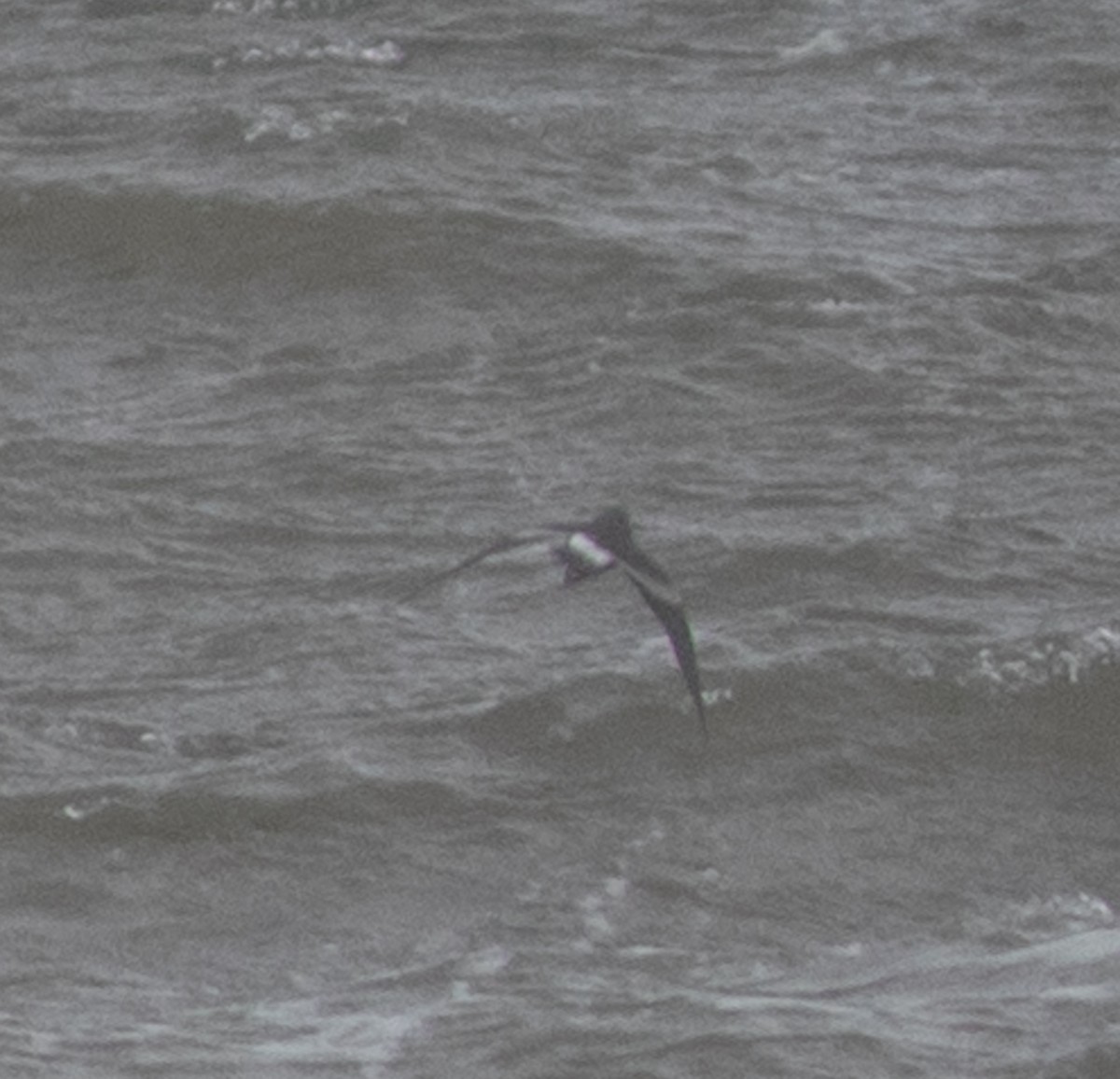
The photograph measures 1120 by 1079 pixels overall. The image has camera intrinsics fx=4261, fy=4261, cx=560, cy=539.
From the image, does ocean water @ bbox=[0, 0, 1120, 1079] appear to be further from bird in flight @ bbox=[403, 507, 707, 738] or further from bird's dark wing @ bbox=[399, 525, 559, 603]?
bird in flight @ bbox=[403, 507, 707, 738]

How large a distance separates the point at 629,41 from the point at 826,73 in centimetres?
63

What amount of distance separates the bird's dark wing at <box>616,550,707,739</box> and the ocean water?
2.09ft

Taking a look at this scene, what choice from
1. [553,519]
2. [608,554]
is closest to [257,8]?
[553,519]

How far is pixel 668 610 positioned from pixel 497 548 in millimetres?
389

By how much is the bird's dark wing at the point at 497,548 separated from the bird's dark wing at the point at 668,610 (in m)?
0.22

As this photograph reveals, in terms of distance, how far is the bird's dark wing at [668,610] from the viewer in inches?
295

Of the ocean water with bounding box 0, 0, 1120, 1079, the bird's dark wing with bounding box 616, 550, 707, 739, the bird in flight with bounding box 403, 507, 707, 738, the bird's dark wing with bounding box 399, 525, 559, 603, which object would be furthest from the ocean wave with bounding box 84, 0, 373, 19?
the bird's dark wing with bounding box 616, 550, 707, 739

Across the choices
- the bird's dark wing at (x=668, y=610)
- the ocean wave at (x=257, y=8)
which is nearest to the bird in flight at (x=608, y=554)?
the bird's dark wing at (x=668, y=610)

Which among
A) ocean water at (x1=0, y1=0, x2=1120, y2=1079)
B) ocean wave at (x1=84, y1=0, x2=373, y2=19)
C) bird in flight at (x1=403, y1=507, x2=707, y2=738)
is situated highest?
ocean wave at (x1=84, y1=0, x2=373, y2=19)

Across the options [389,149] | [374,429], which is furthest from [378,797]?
[389,149]

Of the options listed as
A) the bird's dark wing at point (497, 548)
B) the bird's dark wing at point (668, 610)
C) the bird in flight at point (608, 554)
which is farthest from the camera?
the bird in flight at point (608, 554)

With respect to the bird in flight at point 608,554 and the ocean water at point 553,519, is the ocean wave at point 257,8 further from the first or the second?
the bird in flight at point 608,554

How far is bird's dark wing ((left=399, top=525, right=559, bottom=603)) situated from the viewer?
25.9 feet

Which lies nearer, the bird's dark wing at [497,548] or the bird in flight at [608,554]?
the bird's dark wing at [497,548]
